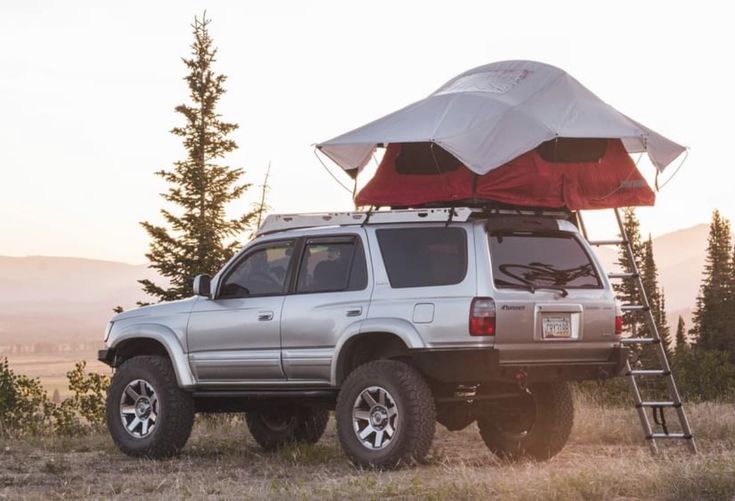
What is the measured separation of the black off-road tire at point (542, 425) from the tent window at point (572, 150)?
2.21 m

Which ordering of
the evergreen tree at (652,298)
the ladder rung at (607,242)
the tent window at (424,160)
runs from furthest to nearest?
the evergreen tree at (652,298)
the ladder rung at (607,242)
the tent window at (424,160)

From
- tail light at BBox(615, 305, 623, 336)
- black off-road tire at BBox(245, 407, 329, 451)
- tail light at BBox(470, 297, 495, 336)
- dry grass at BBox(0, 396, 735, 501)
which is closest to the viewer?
dry grass at BBox(0, 396, 735, 501)

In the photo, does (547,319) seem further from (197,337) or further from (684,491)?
(197,337)

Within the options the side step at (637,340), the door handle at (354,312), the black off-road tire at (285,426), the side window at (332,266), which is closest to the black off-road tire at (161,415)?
the black off-road tire at (285,426)

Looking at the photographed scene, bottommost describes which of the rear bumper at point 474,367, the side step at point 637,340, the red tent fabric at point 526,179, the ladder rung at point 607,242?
the rear bumper at point 474,367

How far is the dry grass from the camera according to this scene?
29.1 ft

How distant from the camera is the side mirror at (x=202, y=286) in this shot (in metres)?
12.3

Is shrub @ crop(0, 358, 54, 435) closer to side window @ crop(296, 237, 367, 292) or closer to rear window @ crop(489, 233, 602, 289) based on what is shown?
side window @ crop(296, 237, 367, 292)

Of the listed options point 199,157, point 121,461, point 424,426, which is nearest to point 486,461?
point 424,426

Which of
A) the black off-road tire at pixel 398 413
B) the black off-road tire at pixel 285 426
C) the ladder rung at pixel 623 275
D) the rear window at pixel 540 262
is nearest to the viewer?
the black off-road tire at pixel 398 413

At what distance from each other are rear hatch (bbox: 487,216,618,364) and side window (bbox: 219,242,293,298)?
7.12 ft

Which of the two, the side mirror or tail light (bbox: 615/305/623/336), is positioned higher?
the side mirror

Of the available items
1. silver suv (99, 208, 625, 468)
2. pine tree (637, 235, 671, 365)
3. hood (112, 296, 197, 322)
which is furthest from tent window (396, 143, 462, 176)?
pine tree (637, 235, 671, 365)

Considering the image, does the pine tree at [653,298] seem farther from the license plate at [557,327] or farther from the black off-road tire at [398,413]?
the black off-road tire at [398,413]
